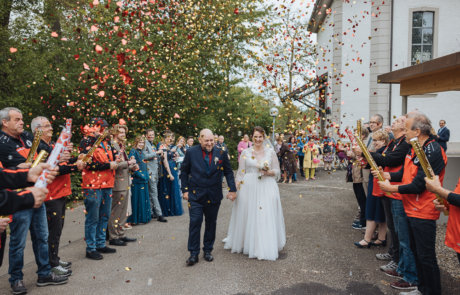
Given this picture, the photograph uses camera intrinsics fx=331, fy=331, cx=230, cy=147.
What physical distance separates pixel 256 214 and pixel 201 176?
1233 millimetres

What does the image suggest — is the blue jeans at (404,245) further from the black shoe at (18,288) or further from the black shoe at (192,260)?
the black shoe at (18,288)

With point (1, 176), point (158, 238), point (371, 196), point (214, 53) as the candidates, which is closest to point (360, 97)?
point (214, 53)

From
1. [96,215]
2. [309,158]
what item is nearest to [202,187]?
[96,215]

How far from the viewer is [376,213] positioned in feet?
19.9

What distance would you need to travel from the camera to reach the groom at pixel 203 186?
18.0ft

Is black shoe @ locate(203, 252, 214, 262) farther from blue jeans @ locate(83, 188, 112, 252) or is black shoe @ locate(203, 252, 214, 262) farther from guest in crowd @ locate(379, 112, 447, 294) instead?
guest in crowd @ locate(379, 112, 447, 294)

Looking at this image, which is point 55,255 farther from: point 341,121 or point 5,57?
point 341,121

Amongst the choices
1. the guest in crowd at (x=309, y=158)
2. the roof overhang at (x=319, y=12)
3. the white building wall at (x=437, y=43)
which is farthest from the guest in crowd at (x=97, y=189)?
the roof overhang at (x=319, y=12)

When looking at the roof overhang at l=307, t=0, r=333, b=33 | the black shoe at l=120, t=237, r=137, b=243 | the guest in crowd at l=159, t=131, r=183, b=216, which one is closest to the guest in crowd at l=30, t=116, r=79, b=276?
the black shoe at l=120, t=237, r=137, b=243

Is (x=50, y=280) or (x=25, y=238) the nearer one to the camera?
(x=25, y=238)

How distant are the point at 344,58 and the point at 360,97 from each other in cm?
234

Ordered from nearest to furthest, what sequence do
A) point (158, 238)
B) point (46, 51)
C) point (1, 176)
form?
point (1, 176), point (158, 238), point (46, 51)

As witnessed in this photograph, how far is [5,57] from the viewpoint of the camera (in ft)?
37.4

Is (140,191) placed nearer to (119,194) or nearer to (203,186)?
(119,194)
